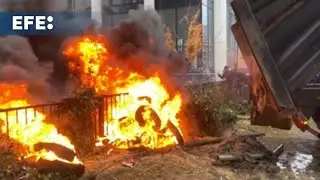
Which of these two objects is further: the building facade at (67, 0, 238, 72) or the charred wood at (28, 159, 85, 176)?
the building facade at (67, 0, 238, 72)

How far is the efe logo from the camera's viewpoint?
33.5 feet

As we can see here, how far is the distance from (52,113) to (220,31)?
21523 mm

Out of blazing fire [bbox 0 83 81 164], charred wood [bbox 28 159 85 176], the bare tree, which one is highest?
the bare tree

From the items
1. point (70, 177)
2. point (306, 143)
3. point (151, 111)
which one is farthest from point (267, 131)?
point (70, 177)

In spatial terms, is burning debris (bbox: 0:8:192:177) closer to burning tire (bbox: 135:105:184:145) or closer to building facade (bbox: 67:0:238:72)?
burning tire (bbox: 135:105:184:145)

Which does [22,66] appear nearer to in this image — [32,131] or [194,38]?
[32,131]

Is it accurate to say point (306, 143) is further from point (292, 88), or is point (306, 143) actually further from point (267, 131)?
point (292, 88)

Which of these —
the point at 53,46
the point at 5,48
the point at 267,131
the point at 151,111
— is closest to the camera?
the point at 151,111

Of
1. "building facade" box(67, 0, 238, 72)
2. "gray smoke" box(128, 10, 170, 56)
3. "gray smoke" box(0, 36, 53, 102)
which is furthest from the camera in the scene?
"building facade" box(67, 0, 238, 72)

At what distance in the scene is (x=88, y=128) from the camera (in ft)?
23.7

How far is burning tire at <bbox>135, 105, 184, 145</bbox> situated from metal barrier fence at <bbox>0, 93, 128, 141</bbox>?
648 mm

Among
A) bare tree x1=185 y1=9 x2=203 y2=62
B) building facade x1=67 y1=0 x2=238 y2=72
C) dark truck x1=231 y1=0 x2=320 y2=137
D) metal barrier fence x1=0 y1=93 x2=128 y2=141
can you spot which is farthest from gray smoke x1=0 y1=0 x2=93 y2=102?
bare tree x1=185 y1=9 x2=203 y2=62

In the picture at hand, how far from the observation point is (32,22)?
10.4 metres

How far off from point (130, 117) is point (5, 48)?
4223 millimetres
